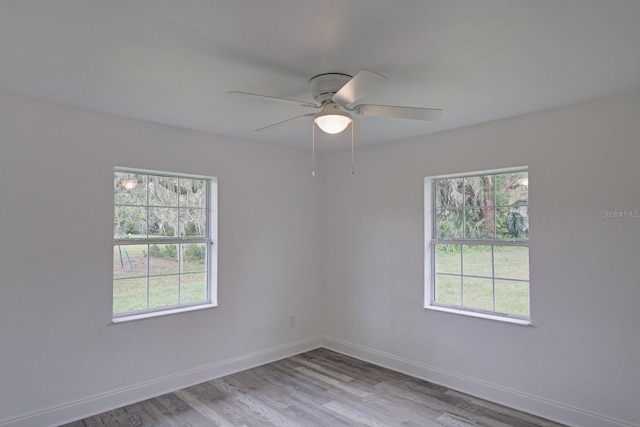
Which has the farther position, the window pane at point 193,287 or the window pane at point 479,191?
the window pane at point 193,287

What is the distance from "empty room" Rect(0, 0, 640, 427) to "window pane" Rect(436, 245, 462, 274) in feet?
0.05

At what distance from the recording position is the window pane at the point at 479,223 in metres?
3.53

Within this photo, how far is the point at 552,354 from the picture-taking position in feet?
9.87

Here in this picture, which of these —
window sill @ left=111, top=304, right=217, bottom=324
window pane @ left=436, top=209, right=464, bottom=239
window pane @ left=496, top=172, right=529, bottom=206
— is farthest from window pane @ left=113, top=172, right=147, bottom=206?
window pane @ left=496, top=172, right=529, bottom=206

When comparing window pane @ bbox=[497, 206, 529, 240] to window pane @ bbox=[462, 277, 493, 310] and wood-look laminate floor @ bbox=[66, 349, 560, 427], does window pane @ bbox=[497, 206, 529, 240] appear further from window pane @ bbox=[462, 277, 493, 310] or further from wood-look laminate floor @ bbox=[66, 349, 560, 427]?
wood-look laminate floor @ bbox=[66, 349, 560, 427]

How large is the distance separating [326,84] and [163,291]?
248cm

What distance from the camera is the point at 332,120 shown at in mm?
2311

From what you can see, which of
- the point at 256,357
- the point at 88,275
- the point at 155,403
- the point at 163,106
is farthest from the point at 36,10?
the point at 256,357

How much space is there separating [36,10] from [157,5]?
21.4 inches

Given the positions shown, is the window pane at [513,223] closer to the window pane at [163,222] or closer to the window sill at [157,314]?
the window sill at [157,314]

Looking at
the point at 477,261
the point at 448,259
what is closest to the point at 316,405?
the point at 448,259

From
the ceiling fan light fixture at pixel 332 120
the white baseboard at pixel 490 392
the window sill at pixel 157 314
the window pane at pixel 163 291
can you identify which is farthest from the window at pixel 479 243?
the window pane at pixel 163 291

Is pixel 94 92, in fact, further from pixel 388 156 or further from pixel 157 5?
pixel 388 156

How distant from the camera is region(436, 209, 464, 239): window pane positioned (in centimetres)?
376
